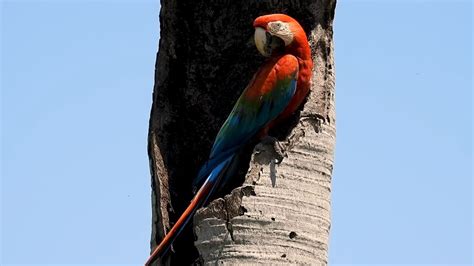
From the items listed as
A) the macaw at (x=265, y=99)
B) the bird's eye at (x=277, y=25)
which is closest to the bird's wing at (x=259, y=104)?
the macaw at (x=265, y=99)

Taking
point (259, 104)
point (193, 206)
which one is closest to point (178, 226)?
point (193, 206)

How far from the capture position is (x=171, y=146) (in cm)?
467

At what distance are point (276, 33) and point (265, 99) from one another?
275mm

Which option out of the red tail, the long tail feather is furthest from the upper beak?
the red tail

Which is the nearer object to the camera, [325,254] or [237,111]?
[325,254]

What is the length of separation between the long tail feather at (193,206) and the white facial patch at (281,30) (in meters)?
0.52

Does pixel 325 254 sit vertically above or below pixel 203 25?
below

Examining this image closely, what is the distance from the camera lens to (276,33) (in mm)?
4406

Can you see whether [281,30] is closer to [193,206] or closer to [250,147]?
[250,147]

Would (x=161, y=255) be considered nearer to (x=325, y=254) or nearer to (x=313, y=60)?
(x=325, y=254)

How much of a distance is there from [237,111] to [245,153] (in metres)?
0.21

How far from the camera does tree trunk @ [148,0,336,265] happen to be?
399cm

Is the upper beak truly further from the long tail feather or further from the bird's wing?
the long tail feather

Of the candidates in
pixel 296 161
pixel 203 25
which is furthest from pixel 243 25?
pixel 296 161
